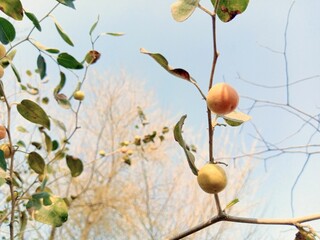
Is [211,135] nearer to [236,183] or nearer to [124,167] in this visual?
[236,183]

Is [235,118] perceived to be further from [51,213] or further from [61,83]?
[61,83]

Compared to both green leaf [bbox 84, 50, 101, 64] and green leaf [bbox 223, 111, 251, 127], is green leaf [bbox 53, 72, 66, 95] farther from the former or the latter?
green leaf [bbox 223, 111, 251, 127]

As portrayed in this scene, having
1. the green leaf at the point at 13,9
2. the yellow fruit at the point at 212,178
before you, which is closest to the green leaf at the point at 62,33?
the green leaf at the point at 13,9

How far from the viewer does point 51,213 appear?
0.51 metres

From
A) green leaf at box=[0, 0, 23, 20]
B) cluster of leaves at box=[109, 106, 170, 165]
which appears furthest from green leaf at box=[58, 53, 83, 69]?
cluster of leaves at box=[109, 106, 170, 165]

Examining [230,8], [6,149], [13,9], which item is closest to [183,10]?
[230,8]

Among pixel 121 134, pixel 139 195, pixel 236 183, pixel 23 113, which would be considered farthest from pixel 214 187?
pixel 121 134

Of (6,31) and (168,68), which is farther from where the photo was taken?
(6,31)

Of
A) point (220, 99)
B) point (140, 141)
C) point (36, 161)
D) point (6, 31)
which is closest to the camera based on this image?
point (220, 99)

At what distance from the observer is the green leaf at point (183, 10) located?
1.32ft

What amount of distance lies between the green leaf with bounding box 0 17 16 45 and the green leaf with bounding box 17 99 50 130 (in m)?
0.11

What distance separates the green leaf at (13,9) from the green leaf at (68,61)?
14 cm

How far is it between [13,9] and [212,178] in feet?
1.27

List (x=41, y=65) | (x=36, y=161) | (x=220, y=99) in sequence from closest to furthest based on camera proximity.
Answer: (x=220, y=99) < (x=36, y=161) < (x=41, y=65)
